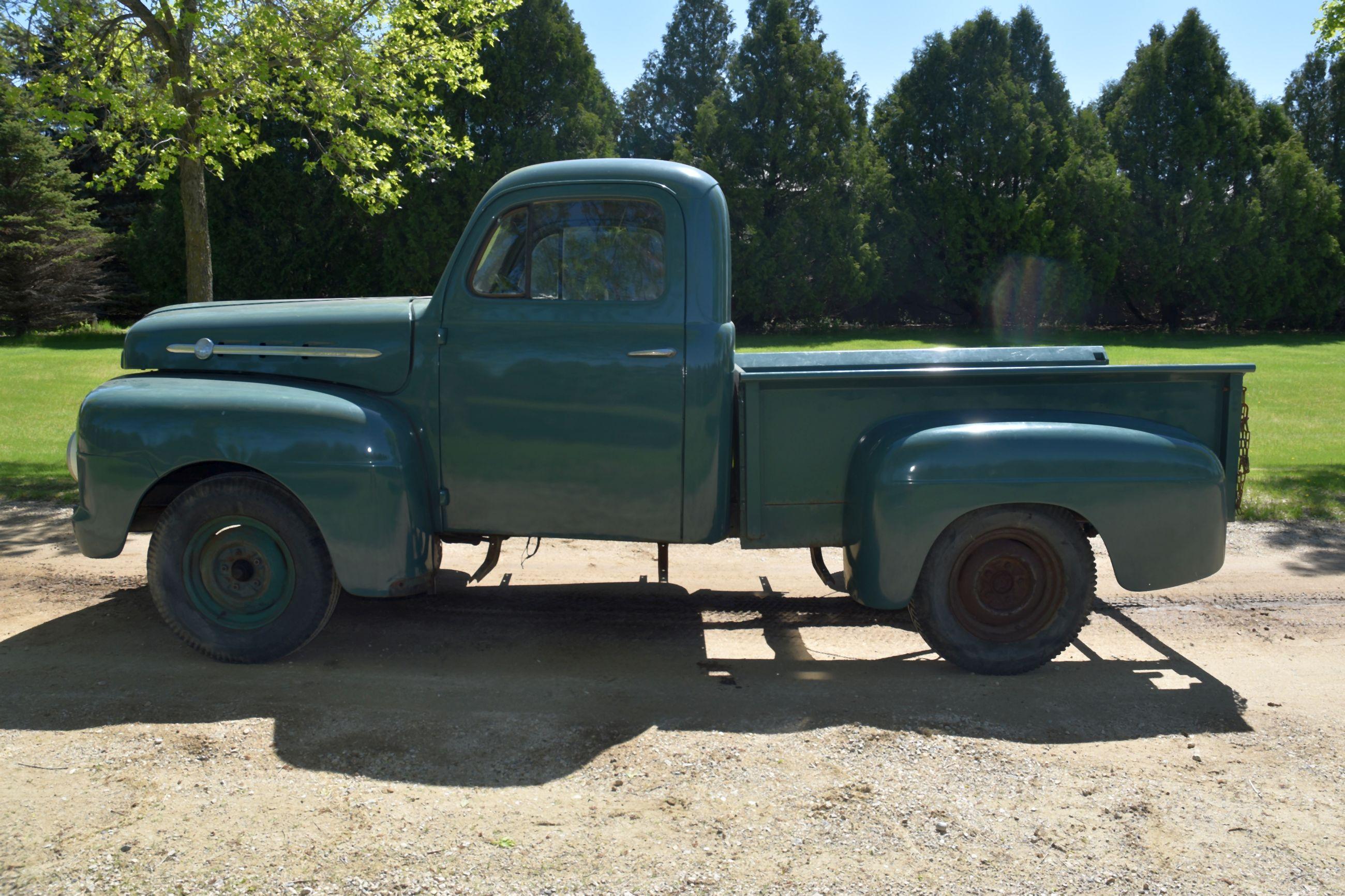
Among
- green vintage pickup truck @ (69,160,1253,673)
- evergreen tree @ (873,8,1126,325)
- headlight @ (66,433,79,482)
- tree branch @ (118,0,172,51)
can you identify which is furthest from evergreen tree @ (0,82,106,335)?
green vintage pickup truck @ (69,160,1253,673)

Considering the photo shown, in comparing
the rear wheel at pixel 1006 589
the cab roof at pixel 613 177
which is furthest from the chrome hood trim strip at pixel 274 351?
the rear wheel at pixel 1006 589

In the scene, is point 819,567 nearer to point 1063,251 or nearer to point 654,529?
point 654,529

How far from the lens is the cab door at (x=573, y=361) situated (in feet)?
15.4

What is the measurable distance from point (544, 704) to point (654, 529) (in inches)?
35.3

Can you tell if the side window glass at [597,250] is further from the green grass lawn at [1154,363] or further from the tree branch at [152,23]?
the tree branch at [152,23]

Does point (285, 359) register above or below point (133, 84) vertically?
below

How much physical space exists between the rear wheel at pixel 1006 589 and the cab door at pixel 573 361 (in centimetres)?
121

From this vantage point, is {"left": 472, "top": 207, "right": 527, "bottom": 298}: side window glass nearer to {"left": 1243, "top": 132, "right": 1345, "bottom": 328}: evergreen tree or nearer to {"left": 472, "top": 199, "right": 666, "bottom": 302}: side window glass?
{"left": 472, "top": 199, "right": 666, "bottom": 302}: side window glass

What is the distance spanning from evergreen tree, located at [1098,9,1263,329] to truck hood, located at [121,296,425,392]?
26019 millimetres

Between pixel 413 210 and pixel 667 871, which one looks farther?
pixel 413 210

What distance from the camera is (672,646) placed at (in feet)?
17.3

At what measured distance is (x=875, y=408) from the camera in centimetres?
476

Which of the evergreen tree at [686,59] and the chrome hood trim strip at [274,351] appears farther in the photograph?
the evergreen tree at [686,59]

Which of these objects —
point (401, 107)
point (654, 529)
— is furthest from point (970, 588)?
point (401, 107)
